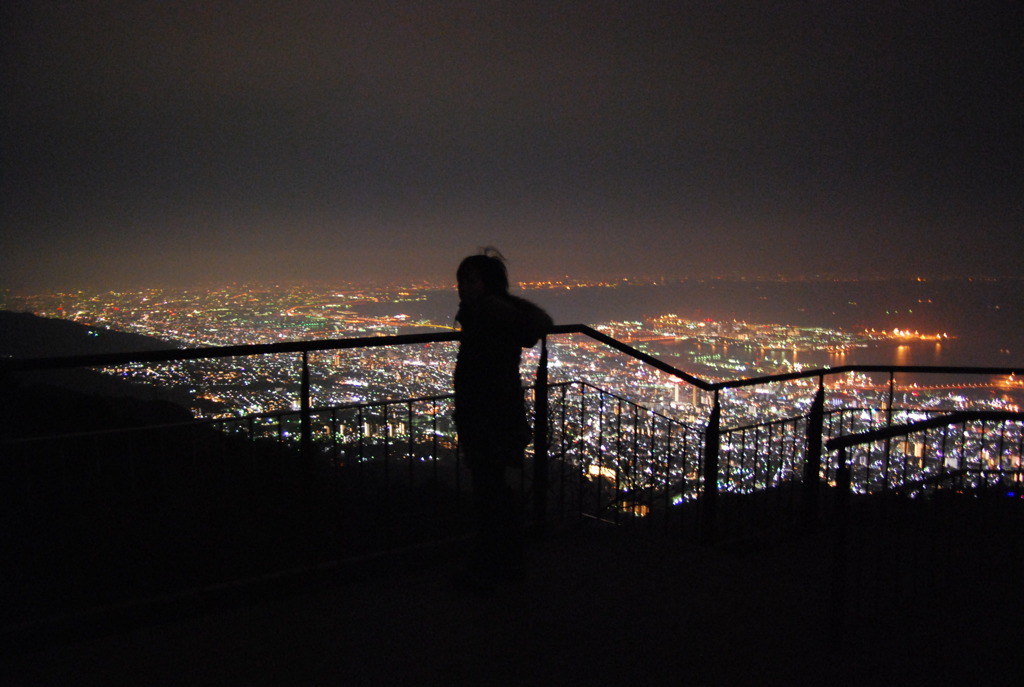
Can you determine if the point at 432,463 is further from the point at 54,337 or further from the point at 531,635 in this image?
the point at 54,337

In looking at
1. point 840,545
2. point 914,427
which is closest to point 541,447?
point 840,545

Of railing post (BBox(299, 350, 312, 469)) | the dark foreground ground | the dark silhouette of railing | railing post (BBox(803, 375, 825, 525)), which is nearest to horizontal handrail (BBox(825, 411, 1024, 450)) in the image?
the dark silhouette of railing

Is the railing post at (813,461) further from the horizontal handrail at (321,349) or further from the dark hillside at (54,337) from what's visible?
the dark hillside at (54,337)

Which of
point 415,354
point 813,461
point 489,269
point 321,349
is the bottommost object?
point 813,461

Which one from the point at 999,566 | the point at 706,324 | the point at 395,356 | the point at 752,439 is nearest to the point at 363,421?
the point at 395,356

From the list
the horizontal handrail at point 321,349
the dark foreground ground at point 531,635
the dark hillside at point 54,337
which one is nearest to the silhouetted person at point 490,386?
the horizontal handrail at point 321,349
